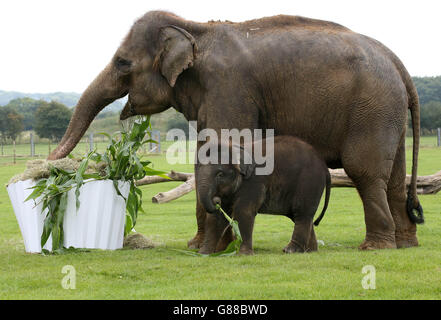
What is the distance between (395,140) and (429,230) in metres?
2.82

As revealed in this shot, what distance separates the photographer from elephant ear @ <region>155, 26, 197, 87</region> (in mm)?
7409

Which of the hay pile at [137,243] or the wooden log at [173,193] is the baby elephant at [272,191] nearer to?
the hay pile at [137,243]

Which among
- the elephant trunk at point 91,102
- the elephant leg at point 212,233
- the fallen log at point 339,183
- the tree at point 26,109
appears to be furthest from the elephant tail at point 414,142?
the tree at point 26,109

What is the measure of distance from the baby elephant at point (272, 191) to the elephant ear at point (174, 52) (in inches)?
47.5

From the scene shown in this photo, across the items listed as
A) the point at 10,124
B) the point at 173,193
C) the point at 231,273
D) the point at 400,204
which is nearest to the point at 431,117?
the point at 10,124

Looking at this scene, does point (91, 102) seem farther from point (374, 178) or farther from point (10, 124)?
point (10, 124)

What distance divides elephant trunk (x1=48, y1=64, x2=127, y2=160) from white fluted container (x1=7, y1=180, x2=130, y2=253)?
2.50 feet

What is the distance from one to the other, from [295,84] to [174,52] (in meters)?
1.36

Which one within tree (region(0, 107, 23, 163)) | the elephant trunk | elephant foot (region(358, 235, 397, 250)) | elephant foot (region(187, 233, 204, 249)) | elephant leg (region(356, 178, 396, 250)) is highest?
the elephant trunk

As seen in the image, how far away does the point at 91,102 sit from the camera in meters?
8.25

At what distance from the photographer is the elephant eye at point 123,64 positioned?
7.86 meters

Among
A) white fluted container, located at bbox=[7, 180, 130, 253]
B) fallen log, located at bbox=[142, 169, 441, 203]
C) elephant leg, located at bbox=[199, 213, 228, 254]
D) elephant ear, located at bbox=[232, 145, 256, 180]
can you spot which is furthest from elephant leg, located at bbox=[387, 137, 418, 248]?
fallen log, located at bbox=[142, 169, 441, 203]

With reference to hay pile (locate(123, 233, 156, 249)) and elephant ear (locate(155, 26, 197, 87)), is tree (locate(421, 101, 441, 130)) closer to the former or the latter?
hay pile (locate(123, 233, 156, 249))

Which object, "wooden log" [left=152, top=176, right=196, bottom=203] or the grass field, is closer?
the grass field
